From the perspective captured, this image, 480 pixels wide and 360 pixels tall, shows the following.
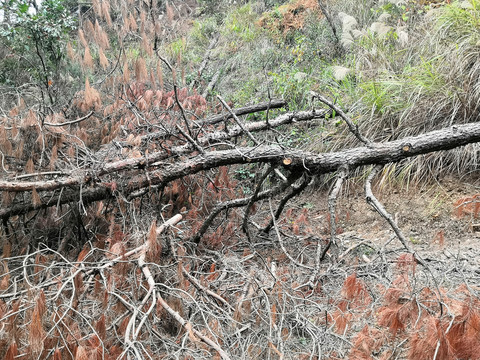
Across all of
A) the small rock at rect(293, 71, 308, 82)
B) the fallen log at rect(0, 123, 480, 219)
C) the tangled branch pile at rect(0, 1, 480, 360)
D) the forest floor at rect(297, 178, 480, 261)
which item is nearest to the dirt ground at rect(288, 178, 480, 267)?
the forest floor at rect(297, 178, 480, 261)

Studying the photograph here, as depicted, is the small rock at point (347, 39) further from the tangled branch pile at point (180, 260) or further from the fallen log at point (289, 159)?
the fallen log at point (289, 159)

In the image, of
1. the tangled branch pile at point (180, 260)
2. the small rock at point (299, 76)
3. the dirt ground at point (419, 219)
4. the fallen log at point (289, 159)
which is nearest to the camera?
the tangled branch pile at point (180, 260)

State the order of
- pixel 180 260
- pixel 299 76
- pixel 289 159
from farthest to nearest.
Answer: pixel 299 76
pixel 289 159
pixel 180 260

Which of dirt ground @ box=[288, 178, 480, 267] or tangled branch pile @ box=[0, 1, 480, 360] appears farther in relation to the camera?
dirt ground @ box=[288, 178, 480, 267]

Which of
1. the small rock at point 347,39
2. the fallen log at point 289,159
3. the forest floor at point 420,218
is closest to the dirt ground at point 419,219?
the forest floor at point 420,218

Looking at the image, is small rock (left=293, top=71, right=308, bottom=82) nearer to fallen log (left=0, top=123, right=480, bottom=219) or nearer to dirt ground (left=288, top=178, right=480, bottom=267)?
dirt ground (left=288, top=178, right=480, bottom=267)

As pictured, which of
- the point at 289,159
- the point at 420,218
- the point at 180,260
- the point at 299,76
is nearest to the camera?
the point at 180,260

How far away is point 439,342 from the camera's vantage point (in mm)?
1603

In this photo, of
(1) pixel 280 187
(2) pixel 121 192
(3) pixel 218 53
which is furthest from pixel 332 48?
(2) pixel 121 192

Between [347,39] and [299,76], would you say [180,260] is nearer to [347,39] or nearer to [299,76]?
[299,76]

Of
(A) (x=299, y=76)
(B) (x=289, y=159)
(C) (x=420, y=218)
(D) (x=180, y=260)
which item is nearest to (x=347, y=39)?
(A) (x=299, y=76)

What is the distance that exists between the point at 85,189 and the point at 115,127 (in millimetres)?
1320

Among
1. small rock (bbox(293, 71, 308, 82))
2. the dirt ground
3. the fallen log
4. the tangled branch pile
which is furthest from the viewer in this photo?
small rock (bbox(293, 71, 308, 82))

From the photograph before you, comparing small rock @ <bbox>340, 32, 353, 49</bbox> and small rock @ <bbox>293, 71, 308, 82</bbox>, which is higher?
small rock @ <bbox>340, 32, 353, 49</bbox>
